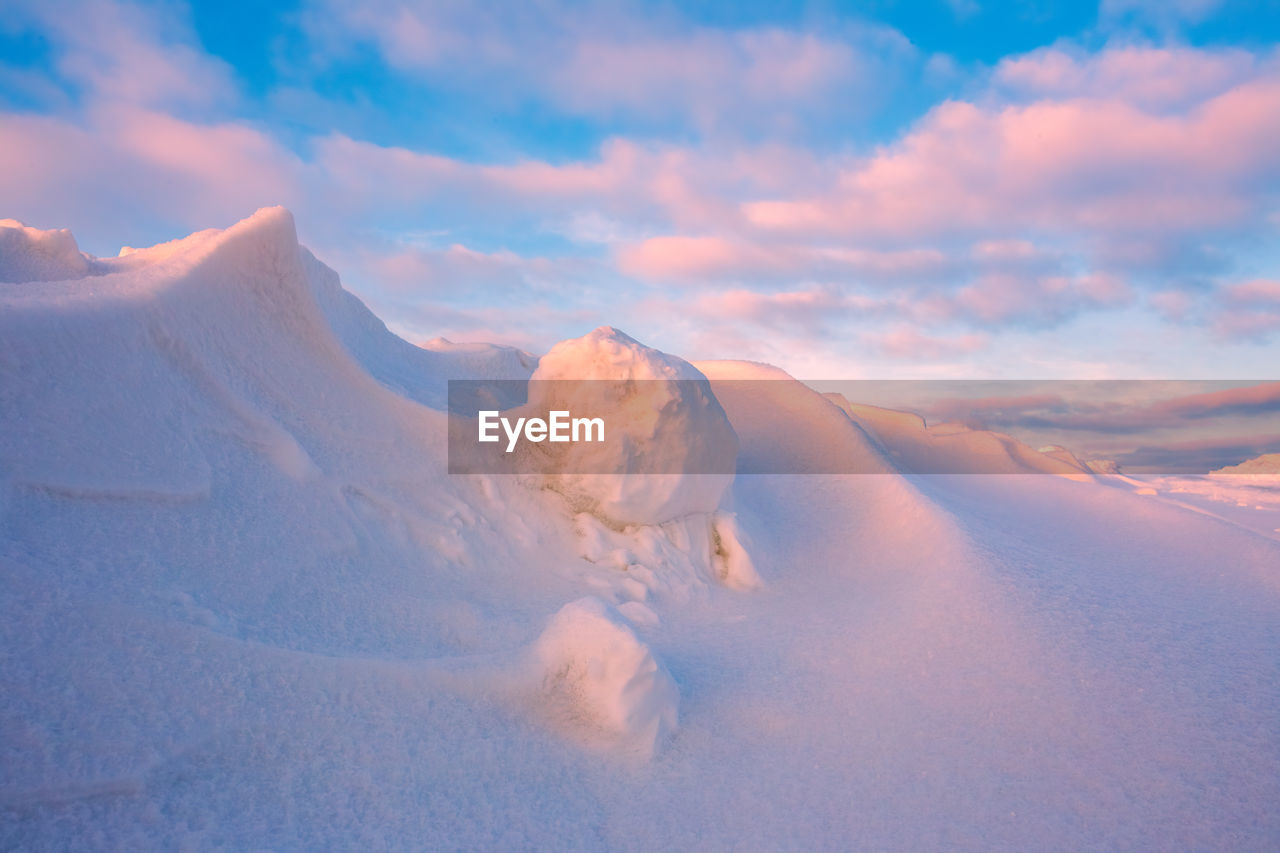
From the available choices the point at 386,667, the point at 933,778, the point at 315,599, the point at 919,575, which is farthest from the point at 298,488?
the point at 919,575

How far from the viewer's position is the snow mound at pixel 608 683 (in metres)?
3.84

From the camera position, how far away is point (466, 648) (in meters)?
4.52

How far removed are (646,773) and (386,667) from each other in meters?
1.42

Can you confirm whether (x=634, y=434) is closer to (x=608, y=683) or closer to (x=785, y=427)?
(x=608, y=683)

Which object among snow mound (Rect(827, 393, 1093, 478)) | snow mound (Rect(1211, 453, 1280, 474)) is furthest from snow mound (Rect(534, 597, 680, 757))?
snow mound (Rect(1211, 453, 1280, 474))

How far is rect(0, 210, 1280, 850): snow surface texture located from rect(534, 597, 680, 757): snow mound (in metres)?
0.02

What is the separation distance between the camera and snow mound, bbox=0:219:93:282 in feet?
25.2

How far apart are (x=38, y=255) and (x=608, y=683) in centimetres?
816

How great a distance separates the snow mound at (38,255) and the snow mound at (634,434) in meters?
5.41

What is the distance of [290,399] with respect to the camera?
5926mm

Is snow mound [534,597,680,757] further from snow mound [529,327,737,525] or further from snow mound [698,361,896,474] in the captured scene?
snow mound [698,361,896,474]

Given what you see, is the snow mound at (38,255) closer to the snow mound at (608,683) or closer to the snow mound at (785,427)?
the snow mound at (608,683)

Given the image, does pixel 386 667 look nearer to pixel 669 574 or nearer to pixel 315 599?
pixel 315 599

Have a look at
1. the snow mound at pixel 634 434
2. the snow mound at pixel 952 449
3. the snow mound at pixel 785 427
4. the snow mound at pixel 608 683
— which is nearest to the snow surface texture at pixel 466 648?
the snow mound at pixel 608 683
